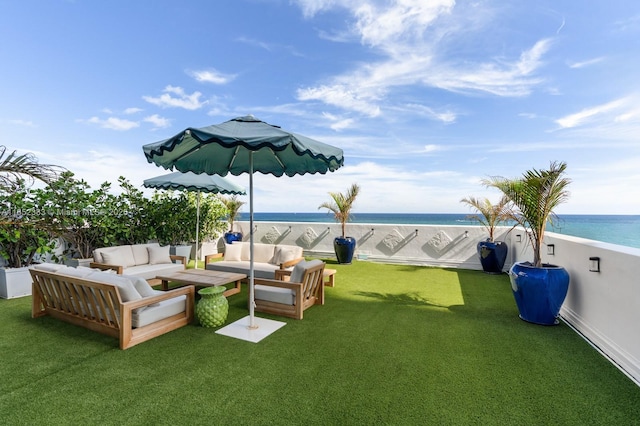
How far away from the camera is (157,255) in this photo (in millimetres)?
6191

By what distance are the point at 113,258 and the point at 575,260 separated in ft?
24.9

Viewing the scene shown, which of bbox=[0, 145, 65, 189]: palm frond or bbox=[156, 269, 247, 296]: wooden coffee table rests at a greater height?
bbox=[0, 145, 65, 189]: palm frond

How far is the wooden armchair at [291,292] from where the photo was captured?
3980mm

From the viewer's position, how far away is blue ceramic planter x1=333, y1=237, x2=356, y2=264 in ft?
26.9

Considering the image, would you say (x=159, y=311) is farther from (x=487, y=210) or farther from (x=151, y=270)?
(x=487, y=210)

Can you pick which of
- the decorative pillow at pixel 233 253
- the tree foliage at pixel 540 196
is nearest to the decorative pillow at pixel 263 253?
the decorative pillow at pixel 233 253

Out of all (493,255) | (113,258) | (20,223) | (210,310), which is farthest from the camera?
(493,255)

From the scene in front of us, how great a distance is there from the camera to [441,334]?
137 inches

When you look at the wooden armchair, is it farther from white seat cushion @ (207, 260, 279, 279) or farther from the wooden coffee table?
white seat cushion @ (207, 260, 279, 279)

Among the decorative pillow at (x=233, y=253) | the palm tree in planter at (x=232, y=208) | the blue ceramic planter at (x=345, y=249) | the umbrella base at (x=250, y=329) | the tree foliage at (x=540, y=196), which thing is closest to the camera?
the umbrella base at (x=250, y=329)

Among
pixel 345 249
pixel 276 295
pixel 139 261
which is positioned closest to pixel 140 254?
pixel 139 261

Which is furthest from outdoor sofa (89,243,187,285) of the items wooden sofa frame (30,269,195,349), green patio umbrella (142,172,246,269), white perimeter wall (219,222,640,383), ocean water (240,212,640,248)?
ocean water (240,212,640,248)

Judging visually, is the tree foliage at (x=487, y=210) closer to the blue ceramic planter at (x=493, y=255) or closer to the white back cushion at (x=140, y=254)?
the blue ceramic planter at (x=493, y=255)

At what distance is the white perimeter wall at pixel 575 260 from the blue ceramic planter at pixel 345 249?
0.93m
